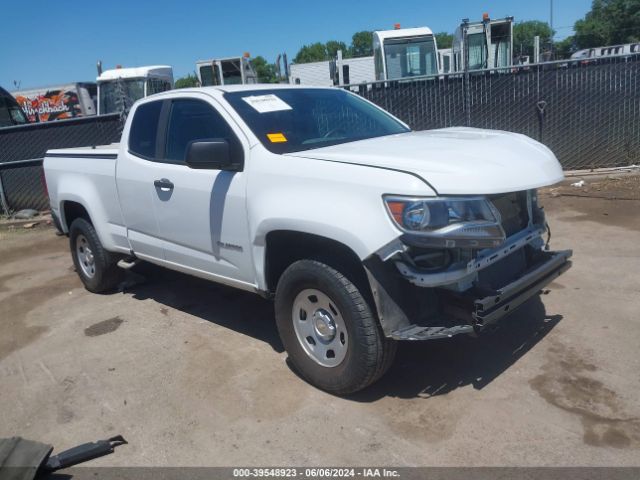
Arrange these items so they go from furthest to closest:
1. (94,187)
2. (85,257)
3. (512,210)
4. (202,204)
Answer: (85,257) → (94,187) → (202,204) → (512,210)

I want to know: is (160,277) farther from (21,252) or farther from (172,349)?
(21,252)

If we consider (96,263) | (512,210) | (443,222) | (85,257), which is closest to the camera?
(443,222)

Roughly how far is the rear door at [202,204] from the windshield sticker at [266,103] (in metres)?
0.24

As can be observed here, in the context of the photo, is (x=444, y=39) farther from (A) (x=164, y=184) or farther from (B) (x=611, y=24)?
(A) (x=164, y=184)

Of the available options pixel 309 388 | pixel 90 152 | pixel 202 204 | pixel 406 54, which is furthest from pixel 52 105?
pixel 309 388

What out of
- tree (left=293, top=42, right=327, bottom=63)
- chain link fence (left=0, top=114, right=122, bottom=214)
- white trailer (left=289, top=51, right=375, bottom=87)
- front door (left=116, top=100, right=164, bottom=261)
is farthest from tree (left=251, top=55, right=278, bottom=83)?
front door (left=116, top=100, right=164, bottom=261)

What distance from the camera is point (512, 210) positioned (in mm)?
3617

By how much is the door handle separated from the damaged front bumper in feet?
6.80

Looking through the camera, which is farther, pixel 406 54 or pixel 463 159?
pixel 406 54

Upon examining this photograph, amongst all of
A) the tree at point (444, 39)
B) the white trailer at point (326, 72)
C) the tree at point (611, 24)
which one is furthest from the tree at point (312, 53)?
the white trailer at point (326, 72)

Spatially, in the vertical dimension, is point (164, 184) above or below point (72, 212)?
above

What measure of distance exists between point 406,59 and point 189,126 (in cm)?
1273

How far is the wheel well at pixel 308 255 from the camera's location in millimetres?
3389

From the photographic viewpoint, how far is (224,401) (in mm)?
3750
